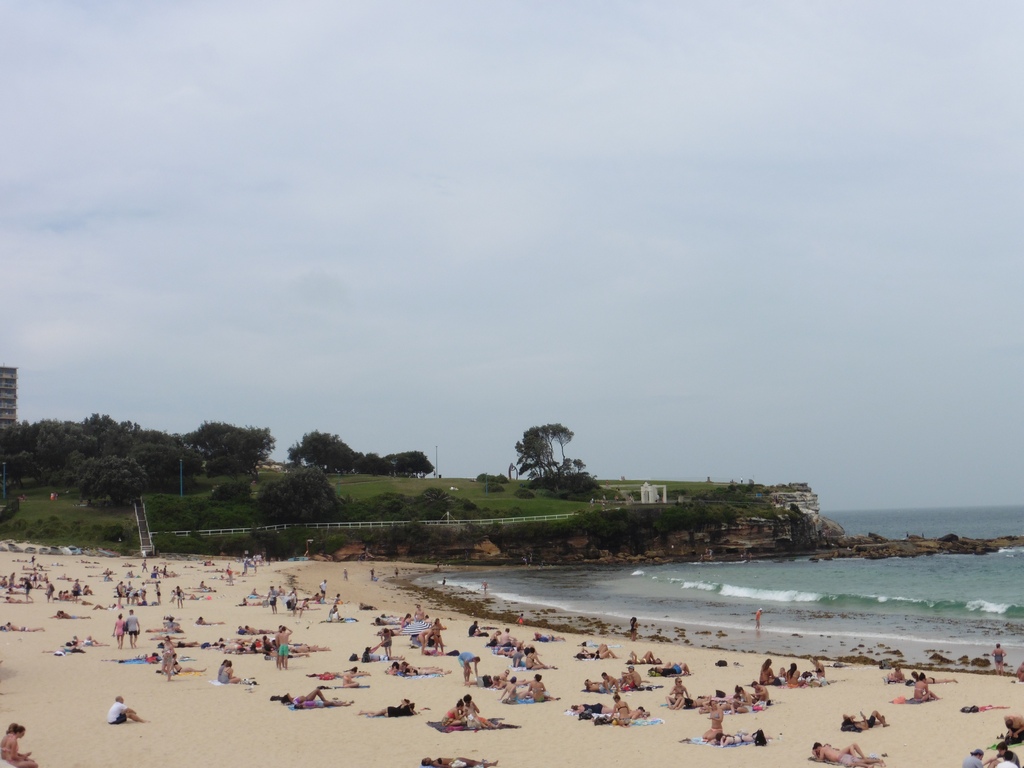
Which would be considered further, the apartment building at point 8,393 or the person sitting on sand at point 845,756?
the apartment building at point 8,393

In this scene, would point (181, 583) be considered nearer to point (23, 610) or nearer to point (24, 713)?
point (23, 610)

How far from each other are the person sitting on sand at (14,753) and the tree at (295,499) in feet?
196

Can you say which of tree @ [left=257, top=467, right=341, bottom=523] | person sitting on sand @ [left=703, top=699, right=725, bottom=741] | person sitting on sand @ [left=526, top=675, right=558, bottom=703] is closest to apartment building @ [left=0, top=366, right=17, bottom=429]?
tree @ [left=257, top=467, right=341, bottom=523]

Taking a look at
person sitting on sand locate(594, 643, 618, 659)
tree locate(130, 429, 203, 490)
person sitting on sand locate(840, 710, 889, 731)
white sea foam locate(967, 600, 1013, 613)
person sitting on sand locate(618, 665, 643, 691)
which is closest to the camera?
person sitting on sand locate(840, 710, 889, 731)

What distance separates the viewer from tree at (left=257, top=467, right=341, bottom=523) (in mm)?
71438

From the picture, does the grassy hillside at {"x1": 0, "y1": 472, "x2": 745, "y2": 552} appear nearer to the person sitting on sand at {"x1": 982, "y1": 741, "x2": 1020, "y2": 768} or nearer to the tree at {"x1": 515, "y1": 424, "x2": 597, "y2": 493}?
the tree at {"x1": 515, "y1": 424, "x2": 597, "y2": 493}

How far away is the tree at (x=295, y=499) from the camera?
7144 centimetres

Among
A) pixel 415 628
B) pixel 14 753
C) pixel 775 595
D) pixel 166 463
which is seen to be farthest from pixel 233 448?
pixel 14 753

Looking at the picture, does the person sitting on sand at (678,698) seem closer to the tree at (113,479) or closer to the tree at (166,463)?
the tree at (113,479)

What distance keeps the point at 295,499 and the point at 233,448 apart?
21866 millimetres

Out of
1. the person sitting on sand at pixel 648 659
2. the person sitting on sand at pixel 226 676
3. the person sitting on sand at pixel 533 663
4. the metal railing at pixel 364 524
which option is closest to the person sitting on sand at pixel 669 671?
the person sitting on sand at pixel 648 659

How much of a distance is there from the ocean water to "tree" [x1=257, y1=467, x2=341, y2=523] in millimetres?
19139

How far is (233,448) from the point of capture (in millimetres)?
89938

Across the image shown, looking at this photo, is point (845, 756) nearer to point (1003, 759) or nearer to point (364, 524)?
point (1003, 759)
